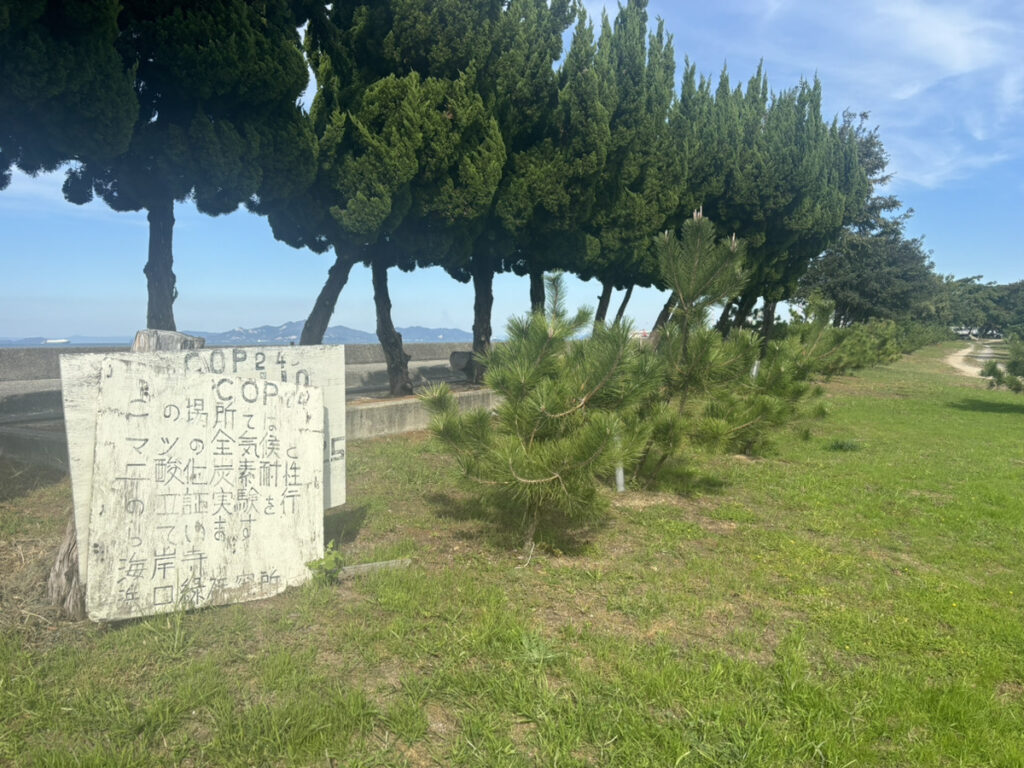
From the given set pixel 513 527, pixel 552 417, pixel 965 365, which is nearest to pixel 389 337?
pixel 513 527

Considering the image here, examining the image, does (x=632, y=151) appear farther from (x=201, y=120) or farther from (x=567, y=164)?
(x=201, y=120)

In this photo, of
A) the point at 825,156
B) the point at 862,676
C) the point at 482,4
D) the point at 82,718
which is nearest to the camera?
the point at 82,718

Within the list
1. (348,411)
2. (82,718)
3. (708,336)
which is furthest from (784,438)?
(82,718)

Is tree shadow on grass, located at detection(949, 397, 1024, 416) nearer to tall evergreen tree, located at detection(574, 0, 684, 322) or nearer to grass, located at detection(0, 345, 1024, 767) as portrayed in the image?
tall evergreen tree, located at detection(574, 0, 684, 322)

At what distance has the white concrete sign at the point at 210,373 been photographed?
3.03 m

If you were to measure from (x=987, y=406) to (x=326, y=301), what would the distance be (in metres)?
15.7

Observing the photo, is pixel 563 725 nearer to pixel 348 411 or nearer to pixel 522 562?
pixel 522 562

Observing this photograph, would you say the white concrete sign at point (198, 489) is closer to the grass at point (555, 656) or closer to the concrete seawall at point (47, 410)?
the grass at point (555, 656)

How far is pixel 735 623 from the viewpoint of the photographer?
11.4 feet

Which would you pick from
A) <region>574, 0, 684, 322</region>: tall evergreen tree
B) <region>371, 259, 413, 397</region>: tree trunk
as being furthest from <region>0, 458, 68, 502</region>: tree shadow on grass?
<region>574, 0, 684, 322</region>: tall evergreen tree

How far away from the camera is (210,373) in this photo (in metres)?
3.40

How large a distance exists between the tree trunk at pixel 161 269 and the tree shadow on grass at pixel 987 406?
16130 millimetres

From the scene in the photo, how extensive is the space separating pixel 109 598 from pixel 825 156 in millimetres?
22314

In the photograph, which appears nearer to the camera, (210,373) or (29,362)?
(210,373)
